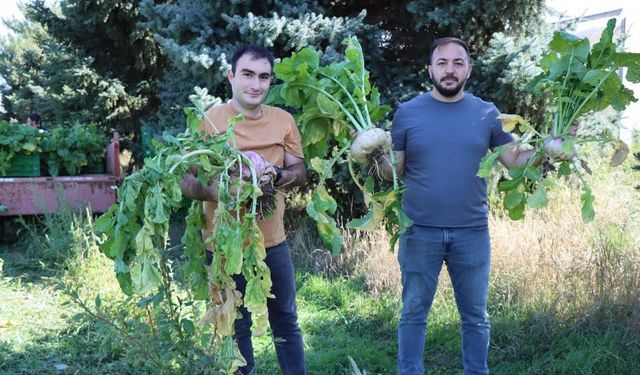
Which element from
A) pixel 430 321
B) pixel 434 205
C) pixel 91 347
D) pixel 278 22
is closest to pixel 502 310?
pixel 430 321

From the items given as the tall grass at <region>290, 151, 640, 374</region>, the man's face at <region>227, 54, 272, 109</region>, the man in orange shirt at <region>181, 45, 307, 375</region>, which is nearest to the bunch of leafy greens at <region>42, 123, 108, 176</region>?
the tall grass at <region>290, 151, 640, 374</region>

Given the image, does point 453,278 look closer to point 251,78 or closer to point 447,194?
point 447,194

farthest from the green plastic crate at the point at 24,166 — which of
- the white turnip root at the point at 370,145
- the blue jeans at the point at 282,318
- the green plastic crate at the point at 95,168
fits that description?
the white turnip root at the point at 370,145

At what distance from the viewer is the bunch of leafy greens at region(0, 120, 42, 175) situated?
23.8 feet

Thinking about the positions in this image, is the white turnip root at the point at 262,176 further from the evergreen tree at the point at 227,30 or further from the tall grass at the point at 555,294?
the evergreen tree at the point at 227,30

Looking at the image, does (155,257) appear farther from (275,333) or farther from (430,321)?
(430,321)

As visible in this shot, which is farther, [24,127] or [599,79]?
[24,127]

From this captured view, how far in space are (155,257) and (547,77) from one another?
6.50 feet

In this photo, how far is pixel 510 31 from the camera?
644 centimetres

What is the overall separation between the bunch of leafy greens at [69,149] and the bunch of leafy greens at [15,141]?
157 millimetres

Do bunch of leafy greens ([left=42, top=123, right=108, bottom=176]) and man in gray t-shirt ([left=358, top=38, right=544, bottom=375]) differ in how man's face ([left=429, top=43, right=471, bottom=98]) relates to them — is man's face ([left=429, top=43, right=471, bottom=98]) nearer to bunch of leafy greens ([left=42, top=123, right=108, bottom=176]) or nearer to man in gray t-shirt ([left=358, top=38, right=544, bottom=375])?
man in gray t-shirt ([left=358, top=38, right=544, bottom=375])

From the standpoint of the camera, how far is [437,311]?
4555 mm

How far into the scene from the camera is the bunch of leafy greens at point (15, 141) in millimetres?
7262

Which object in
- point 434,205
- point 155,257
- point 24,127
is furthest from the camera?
point 24,127
